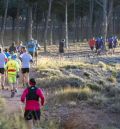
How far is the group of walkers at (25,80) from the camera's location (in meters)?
14.4

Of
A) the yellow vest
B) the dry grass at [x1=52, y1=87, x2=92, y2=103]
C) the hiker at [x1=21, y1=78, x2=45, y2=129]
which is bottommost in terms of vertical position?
the dry grass at [x1=52, y1=87, x2=92, y2=103]

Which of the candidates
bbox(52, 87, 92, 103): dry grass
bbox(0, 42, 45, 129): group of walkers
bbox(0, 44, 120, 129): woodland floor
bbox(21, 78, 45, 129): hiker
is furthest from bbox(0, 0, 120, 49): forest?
bbox(21, 78, 45, 129): hiker

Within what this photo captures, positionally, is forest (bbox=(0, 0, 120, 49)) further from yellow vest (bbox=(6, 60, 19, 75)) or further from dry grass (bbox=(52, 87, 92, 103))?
yellow vest (bbox=(6, 60, 19, 75))

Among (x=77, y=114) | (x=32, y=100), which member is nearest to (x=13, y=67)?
(x=77, y=114)

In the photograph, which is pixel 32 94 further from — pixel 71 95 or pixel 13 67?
pixel 71 95

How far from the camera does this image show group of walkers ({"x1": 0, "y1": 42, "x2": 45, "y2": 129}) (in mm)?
14422

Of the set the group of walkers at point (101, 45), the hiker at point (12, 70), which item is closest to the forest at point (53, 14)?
the group of walkers at point (101, 45)

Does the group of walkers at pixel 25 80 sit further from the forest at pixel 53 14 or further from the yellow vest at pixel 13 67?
the forest at pixel 53 14

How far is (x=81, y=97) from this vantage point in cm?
2181

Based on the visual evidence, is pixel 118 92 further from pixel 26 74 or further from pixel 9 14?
pixel 9 14

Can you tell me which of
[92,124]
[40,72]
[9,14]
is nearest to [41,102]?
[92,124]

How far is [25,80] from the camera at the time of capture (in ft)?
80.3

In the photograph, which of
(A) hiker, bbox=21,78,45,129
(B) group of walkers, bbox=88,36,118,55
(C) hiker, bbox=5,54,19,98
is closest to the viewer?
(A) hiker, bbox=21,78,45,129

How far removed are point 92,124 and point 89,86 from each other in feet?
26.1
